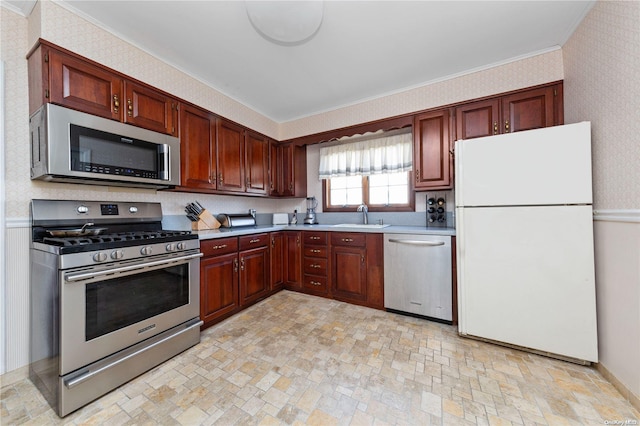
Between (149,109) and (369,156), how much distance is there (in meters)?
2.47

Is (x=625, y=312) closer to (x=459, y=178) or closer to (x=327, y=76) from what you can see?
(x=459, y=178)

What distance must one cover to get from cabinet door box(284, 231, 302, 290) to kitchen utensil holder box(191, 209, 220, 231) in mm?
899

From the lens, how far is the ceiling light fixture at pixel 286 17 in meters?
1.30

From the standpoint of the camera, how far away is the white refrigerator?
1692 millimetres

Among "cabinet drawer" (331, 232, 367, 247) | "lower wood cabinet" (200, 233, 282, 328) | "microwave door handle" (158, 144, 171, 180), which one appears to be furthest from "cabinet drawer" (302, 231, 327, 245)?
"microwave door handle" (158, 144, 171, 180)

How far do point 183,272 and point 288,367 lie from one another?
1.08 meters

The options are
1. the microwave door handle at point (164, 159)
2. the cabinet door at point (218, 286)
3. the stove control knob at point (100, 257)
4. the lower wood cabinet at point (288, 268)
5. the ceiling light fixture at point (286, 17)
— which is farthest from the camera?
the lower wood cabinet at point (288, 268)

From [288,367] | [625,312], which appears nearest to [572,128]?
[625,312]

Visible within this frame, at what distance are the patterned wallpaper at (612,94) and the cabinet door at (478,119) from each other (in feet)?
1.84

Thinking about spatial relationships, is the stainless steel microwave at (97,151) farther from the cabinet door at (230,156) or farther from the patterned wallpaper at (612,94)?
the patterned wallpaper at (612,94)

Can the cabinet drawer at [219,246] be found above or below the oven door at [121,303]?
above

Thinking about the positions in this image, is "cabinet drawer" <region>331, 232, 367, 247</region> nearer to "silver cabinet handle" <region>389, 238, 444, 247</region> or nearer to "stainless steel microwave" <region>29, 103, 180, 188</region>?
"silver cabinet handle" <region>389, 238, 444, 247</region>

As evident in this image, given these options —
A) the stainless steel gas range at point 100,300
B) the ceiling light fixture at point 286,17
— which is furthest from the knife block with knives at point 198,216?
the ceiling light fixture at point 286,17

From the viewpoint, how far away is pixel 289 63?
7.73ft
